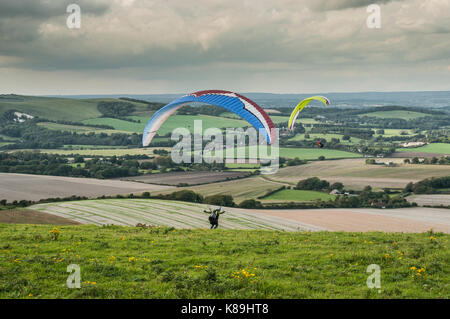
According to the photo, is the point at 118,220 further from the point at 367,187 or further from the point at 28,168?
the point at 28,168

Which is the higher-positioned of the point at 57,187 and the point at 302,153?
the point at 302,153

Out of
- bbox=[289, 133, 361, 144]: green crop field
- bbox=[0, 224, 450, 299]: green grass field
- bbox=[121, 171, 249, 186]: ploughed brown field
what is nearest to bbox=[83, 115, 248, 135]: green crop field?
bbox=[289, 133, 361, 144]: green crop field

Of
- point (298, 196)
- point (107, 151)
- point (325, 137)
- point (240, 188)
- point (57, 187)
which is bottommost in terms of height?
point (298, 196)

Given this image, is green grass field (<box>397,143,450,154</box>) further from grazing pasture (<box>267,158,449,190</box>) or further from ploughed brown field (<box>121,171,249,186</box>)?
ploughed brown field (<box>121,171,249,186</box>)

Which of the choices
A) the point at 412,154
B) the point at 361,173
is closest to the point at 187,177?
the point at 361,173

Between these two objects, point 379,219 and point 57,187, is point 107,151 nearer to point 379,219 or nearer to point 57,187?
point 57,187
